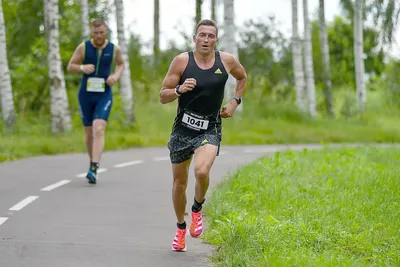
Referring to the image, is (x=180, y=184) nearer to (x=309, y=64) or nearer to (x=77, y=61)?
(x=77, y=61)

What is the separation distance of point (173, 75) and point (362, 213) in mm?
2604

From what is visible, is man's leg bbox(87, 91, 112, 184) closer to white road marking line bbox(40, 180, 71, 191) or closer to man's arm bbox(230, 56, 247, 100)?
white road marking line bbox(40, 180, 71, 191)

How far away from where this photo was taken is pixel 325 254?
718 cm

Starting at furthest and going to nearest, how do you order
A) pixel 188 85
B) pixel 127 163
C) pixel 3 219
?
1. pixel 127 163
2. pixel 3 219
3. pixel 188 85

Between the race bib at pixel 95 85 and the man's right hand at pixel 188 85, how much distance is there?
506cm

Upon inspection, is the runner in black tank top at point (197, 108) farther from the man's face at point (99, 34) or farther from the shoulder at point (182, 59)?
the man's face at point (99, 34)

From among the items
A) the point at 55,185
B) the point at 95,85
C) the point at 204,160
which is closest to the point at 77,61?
the point at 95,85

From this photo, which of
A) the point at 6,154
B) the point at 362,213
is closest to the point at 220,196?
the point at 362,213

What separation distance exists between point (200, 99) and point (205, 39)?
0.50 m

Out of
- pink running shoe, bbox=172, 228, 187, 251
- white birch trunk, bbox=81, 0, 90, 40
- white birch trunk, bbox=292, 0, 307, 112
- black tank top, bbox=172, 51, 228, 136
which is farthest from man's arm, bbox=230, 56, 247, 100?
white birch trunk, bbox=292, 0, 307, 112

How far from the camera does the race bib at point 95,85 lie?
12.5m

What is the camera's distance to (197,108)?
25.9 ft

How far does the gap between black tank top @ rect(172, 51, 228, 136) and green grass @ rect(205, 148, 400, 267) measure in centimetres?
84

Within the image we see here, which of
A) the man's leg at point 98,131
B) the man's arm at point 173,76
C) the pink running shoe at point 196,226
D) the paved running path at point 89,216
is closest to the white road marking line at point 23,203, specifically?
the paved running path at point 89,216
